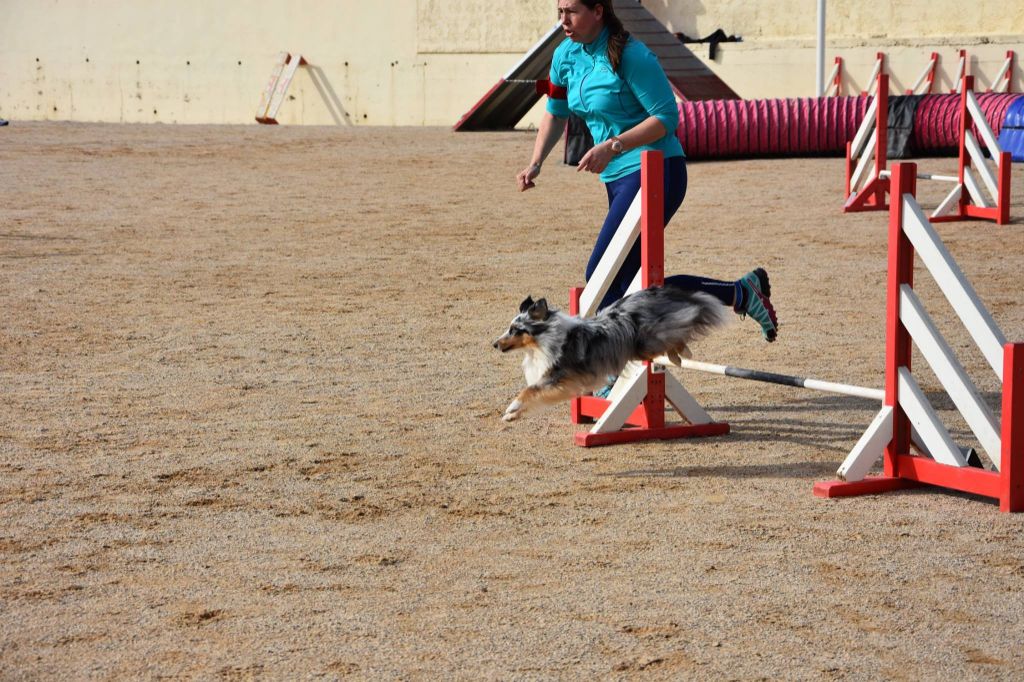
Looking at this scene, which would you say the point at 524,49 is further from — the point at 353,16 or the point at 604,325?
the point at 604,325

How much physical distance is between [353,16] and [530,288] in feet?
71.5

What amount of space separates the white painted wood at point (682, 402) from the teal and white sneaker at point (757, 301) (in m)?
0.37

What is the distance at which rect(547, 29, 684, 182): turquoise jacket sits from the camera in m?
5.05

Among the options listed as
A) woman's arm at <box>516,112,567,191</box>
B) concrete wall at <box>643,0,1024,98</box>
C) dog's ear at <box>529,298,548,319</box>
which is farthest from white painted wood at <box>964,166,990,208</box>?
concrete wall at <box>643,0,1024,98</box>

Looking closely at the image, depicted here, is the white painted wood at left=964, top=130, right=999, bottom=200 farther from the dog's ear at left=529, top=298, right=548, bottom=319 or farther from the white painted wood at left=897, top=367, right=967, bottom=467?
the dog's ear at left=529, top=298, right=548, bottom=319

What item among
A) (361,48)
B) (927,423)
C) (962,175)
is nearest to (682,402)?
(927,423)

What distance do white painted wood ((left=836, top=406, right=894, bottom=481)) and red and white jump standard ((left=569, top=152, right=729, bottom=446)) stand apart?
2.87ft

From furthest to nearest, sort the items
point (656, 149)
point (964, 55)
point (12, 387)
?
point (964, 55) → point (12, 387) → point (656, 149)

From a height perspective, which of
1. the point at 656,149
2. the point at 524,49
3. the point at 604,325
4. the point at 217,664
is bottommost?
the point at 217,664

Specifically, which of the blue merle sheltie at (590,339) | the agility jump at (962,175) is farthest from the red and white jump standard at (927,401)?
the agility jump at (962,175)

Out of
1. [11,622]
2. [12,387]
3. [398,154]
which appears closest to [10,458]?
[12,387]

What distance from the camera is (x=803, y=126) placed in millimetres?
17875

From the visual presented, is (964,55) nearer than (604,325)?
No

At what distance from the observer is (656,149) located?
518 centimetres
